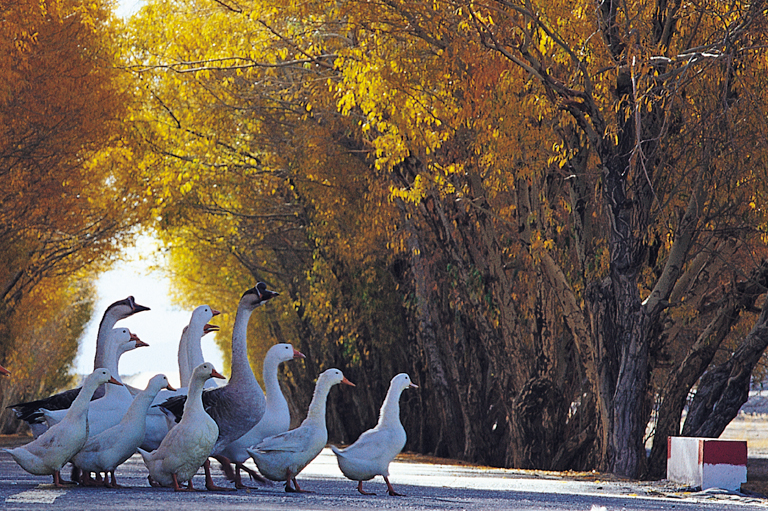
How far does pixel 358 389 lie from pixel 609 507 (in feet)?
82.6

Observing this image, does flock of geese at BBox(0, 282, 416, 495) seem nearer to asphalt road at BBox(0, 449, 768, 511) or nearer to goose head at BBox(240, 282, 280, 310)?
goose head at BBox(240, 282, 280, 310)

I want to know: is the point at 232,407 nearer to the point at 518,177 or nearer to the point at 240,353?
the point at 240,353

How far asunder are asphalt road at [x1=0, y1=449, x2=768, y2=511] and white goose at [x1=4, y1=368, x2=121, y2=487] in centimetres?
25

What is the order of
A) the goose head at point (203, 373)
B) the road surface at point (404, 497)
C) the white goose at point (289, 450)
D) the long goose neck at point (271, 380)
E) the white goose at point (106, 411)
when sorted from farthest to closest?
the long goose neck at point (271, 380), the white goose at point (106, 411), the white goose at point (289, 450), the goose head at point (203, 373), the road surface at point (404, 497)

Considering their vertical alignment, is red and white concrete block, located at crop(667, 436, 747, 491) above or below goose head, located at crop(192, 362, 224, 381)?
below

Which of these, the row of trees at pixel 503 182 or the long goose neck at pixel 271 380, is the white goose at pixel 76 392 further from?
the row of trees at pixel 503 182

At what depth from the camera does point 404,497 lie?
10.7 metres

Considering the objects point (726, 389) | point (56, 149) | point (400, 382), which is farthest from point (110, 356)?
point (56, 149)

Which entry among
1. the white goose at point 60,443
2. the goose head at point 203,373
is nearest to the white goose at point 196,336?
the goose head at point 203,373

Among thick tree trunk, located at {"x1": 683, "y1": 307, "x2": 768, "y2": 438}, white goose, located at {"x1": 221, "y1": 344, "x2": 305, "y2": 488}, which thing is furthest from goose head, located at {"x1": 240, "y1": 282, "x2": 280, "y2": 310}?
thick tree trunk, located at {"x1": 683, "y1": 307, "x2": 768, "y2": 438}

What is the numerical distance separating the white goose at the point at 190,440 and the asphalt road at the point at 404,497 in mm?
233

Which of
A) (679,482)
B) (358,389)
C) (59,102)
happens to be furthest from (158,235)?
(679,482)

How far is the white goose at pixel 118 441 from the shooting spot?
1018 centimetres

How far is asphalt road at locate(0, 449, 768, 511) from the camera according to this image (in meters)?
8.76
